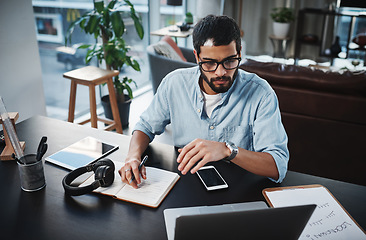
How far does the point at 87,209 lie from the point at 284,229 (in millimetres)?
564

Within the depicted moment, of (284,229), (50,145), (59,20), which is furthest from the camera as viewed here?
(59,20)

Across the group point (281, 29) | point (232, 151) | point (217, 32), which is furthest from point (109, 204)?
point (281, 29)

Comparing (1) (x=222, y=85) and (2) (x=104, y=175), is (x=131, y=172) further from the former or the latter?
(1) (x=222, y=85)

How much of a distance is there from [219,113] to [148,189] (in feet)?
1.64

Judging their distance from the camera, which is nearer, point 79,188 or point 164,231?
point 164,231

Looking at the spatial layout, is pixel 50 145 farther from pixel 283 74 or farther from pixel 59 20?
pixel 59 20

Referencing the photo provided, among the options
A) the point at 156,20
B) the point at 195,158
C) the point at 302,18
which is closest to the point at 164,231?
the point at 195,158

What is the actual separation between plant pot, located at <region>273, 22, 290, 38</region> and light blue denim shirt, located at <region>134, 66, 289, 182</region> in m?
4.49

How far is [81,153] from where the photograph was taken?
128 centimetres

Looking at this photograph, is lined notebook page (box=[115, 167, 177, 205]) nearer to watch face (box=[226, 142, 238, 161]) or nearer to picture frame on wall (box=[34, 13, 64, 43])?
watch face (box=[226, 142, 238, 161])

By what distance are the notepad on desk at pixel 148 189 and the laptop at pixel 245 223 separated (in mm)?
343

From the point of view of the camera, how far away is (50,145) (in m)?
1.33

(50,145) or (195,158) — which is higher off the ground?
(195,158)

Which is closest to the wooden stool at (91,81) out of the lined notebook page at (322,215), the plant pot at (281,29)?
the lined notebook page at (322,215)
